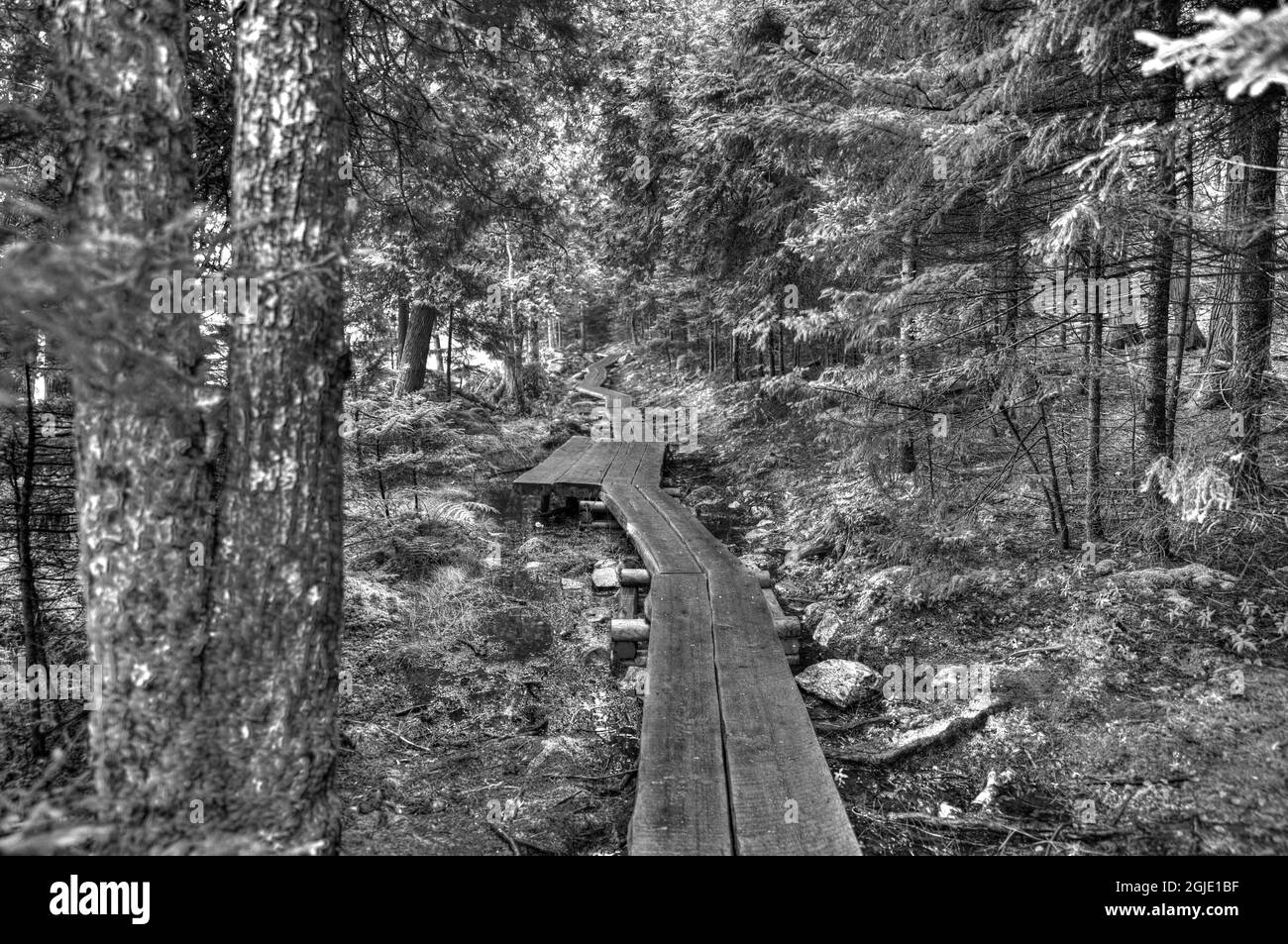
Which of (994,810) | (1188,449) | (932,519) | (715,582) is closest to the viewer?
(994,810)

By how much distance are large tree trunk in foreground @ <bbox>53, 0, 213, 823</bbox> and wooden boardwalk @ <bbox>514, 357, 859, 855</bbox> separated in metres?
2.15

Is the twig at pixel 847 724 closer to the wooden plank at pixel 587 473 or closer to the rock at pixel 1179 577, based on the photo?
the rock at pixel 1179 577

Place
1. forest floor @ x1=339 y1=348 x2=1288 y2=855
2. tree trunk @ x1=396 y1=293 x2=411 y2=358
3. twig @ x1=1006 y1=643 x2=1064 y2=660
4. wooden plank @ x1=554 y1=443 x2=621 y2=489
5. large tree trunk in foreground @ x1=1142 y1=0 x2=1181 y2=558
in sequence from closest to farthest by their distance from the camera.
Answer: forest floor @ x1=339 y1=348 x2=1288 y2=855 → large tree trunk in foreground @ x1=1142 y1=0 x2=1181 y2=558 → twig @ x1=1006 y1=643 x2=1064 y2=660 → wooden plank @ x1=554 y1=443 x2=621 y2=489 → tree trunk @ x1=396 y1=293 x2=411 y2=358

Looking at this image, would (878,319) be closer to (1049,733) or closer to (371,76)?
(1049,733)

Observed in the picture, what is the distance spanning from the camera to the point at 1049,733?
4.88 metres

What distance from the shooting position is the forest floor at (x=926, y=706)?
406 centimetres

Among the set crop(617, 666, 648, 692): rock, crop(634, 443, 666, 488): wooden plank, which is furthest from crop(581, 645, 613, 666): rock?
crop(634, 443, 666, 488): wooden plank

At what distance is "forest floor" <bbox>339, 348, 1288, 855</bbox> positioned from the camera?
13.3ft

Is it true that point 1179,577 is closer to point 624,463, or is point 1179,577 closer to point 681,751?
point 681,751

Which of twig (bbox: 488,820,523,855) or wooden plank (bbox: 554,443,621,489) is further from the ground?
wooden plank (bbox: 554,443,621,489)

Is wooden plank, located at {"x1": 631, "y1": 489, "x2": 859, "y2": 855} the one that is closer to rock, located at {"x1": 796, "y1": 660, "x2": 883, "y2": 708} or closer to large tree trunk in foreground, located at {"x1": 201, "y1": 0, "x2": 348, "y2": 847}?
rock, located at {"x1": 796, "y1": 660, "x2": 883, "y2": 708}

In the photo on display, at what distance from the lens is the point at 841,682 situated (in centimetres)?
601
